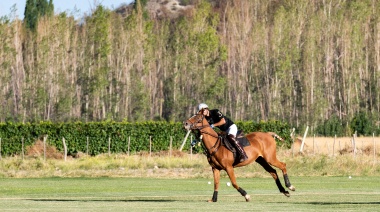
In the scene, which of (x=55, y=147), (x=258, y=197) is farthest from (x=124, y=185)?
(x=55, y=147)

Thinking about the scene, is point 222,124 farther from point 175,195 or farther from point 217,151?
point 175,195

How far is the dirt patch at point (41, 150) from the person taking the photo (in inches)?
2450

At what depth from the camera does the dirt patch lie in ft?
204

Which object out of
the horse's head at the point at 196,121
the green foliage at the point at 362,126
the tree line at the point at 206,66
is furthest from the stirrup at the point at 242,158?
the tree line at the point at 206,66

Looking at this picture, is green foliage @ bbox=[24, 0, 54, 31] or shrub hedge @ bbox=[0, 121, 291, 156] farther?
green foliage @ bbox=[24, 0, 54, 31]

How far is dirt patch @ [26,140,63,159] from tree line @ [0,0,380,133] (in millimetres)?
30821

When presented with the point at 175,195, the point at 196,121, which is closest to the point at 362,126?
the point at 175,195

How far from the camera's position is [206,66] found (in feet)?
343

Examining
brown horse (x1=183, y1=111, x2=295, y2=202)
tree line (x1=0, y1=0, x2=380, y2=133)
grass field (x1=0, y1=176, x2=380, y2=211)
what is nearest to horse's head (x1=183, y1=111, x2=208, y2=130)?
brown horse (x1=183, y1=111, x2=295, y2=202)

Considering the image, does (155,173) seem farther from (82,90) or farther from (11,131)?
(82,90)

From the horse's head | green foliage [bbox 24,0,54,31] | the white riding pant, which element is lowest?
the white riding pant

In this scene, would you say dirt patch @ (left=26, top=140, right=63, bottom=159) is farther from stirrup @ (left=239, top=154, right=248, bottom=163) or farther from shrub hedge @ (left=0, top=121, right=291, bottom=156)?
stirrup @ (left=239, top=154, right=248, bottom=163)

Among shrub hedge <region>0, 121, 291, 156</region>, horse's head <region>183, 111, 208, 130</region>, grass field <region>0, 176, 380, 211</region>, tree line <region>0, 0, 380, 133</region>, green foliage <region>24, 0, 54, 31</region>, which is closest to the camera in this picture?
grass field <region>0, 176, 380, 211</region>

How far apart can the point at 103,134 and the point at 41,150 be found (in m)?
4.94
